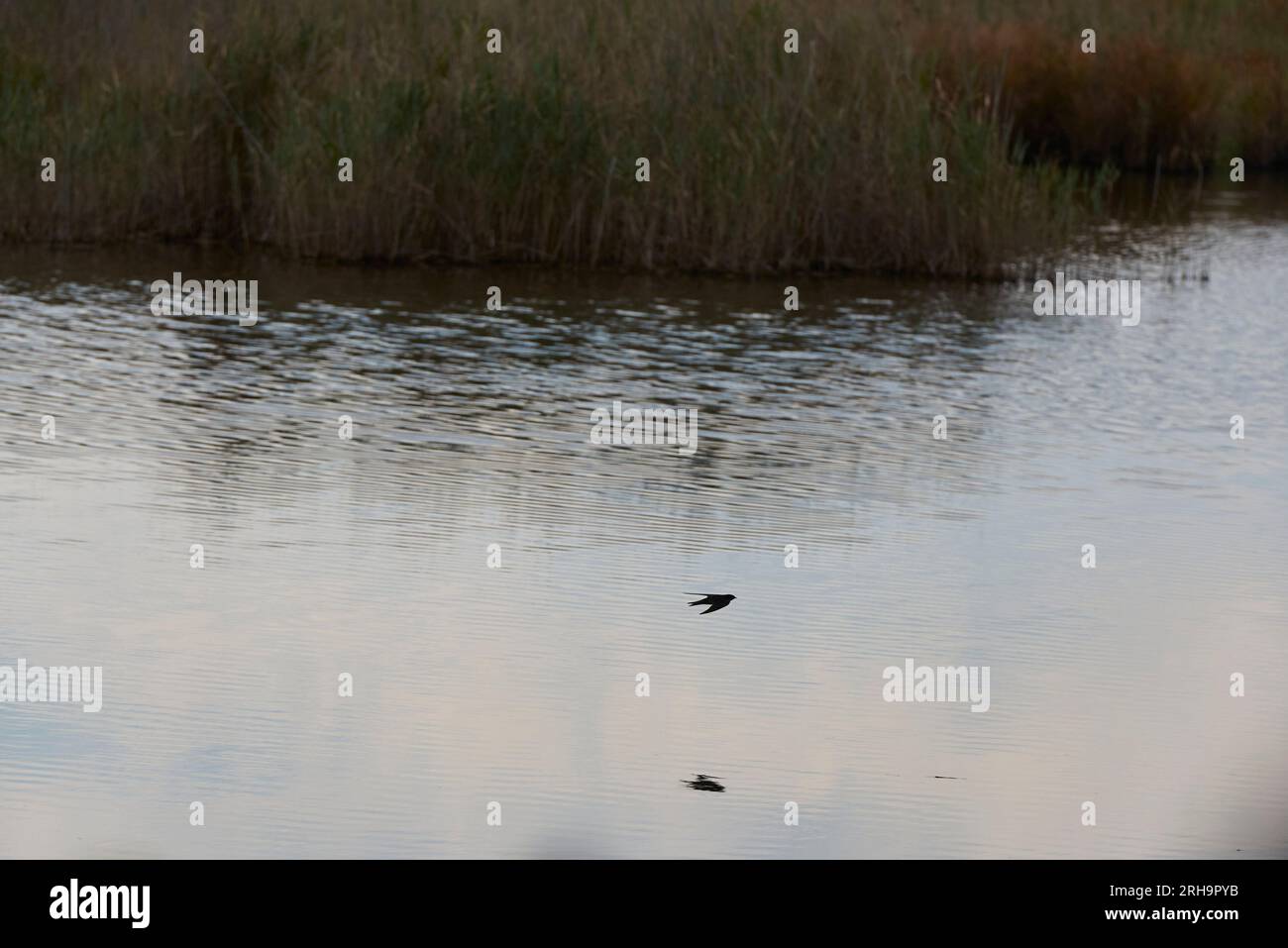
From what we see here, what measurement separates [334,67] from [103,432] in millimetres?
5370

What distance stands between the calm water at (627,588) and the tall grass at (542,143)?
6.12 ft

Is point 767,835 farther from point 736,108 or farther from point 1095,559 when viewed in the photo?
point 736,108

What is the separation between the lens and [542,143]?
486 inches

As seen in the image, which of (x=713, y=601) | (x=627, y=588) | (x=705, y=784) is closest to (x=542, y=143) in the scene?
(x=627, y=588)

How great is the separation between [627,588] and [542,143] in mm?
6806

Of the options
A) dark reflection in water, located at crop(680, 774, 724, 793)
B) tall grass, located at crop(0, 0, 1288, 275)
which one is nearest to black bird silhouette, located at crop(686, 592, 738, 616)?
dark reflection in water, located at crop(680, 774, 724, 793)

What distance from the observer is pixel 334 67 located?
12.7m

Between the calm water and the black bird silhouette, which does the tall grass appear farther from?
the black bird silhouette

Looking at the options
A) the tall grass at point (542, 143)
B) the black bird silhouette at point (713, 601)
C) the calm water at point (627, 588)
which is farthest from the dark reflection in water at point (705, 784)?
the tall grass at point (542, 143)

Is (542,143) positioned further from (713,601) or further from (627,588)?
(713,601)

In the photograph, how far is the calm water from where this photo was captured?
434 cm

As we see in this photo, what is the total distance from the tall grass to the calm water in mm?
1864

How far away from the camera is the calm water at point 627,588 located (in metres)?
4.34
